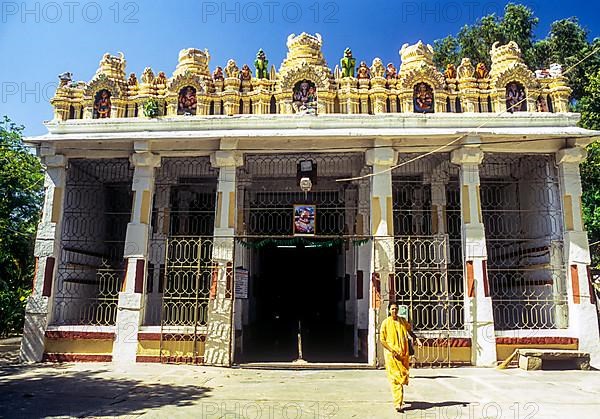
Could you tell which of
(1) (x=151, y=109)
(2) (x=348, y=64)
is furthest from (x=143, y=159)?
(2) (x=348, y=64)

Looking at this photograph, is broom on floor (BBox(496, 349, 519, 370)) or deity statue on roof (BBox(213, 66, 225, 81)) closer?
broom on floor (BBox(496, 349, 519, 370))

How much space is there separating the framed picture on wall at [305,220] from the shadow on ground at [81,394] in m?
4.63

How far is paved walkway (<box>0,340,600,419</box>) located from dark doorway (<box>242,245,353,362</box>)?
4297mm

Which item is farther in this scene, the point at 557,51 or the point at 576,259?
the point at 557,51

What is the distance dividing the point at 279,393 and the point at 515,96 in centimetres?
946

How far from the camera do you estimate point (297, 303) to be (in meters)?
22.0

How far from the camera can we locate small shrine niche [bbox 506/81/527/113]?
12508 mm

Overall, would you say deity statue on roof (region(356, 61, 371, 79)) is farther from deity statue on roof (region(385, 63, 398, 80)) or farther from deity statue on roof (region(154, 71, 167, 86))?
deity statue on roof (region(154, 71, 167, 86))

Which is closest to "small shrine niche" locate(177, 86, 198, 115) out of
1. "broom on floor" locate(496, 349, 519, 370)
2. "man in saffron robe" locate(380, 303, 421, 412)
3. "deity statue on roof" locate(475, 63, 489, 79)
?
"deity statue on roof" locate(475, 63, 489, 79)

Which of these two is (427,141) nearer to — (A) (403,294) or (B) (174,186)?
(A) (403,294)

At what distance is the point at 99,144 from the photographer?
1216cm

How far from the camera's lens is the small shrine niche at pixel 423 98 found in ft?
41.3

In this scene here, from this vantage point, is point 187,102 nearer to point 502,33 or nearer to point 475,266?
point 475,266

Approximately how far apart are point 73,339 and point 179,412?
573 cm
